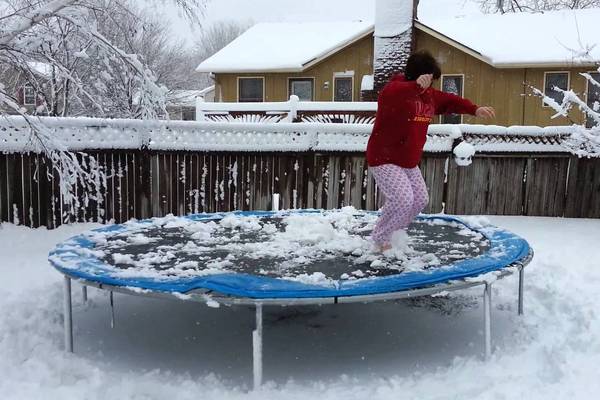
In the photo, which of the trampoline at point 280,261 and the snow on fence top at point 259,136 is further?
the snow on fence top at point 259,136

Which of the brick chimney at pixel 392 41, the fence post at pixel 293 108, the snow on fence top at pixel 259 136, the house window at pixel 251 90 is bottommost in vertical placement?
the snow on fence top at pixel 259 136

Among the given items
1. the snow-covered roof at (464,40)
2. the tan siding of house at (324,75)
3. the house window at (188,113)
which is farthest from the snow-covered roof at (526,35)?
the house window at (188,113)

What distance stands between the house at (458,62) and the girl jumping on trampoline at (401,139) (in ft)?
29.3

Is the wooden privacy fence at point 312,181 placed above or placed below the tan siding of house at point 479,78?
below

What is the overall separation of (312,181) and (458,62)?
29.7 feet

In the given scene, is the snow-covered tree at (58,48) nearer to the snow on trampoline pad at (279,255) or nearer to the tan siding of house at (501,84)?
the snow on trampoline pad at (279,255)

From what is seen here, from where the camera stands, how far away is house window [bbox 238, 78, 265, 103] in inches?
639

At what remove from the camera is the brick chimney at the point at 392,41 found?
12.0 m

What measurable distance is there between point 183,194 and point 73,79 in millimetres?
2263

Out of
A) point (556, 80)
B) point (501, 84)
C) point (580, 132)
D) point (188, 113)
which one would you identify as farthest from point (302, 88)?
point (188, 113)

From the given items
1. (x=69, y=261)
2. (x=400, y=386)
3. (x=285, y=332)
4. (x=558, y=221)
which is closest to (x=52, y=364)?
(x=69, y=261)

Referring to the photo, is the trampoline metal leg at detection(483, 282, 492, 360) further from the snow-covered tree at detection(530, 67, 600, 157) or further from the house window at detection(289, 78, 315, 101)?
the house window at detection(289, 78, 315, 101)

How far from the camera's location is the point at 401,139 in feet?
12.4

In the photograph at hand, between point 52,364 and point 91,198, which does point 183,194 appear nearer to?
point 91,198
